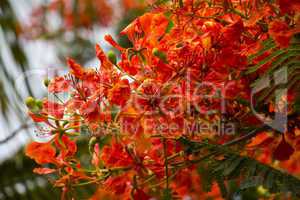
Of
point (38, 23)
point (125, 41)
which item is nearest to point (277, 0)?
point (125, 41)

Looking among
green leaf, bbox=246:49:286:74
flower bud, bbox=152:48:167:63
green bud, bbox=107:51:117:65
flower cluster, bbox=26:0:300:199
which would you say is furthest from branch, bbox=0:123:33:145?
green leaf, bbox=246:49:286:74

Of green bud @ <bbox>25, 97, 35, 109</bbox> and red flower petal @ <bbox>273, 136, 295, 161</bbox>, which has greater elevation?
green bud @ <bbox>25, 97, 35, 109</bbox>

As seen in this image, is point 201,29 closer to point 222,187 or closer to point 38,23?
point 222,187

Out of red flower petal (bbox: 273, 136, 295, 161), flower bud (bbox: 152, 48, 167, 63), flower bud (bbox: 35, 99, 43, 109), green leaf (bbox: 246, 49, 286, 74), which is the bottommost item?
red flower petal (bbox: 273, 136, 295, 161)

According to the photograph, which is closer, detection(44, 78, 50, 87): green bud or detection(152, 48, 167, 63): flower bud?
detection(152, 48, 167, 63): flower bud


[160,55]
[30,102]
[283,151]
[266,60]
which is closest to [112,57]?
[160,55]

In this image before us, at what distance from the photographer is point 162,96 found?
58.1 inches

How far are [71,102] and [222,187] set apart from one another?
459 mm

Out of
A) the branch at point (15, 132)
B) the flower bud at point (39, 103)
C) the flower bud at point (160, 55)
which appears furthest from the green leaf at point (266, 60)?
the branch at point (15, 132)

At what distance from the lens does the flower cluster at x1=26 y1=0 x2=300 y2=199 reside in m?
1.48

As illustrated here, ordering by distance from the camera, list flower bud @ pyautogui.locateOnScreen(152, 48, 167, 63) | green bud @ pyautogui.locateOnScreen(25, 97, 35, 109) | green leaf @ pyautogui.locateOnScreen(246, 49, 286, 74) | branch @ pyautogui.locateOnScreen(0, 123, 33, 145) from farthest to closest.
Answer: branch @ pyautogui.locateOnScreen(0, 123, 33, 145) < green bud @ pyautogui.locateOnScreen(25, 97, 35, 109) < flower bud @ pyautogui.locateOnScreen(152, 48, 167, 63) < green leaf @ pyautogui.locateOnScreen(246, 49, 286, 74)

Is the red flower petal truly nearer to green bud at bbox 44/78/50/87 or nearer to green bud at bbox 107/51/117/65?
green bud at bbox 107/51/117/65

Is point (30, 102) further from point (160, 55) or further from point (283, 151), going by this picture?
point (283, 151)

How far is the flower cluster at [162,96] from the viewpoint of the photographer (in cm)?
148
